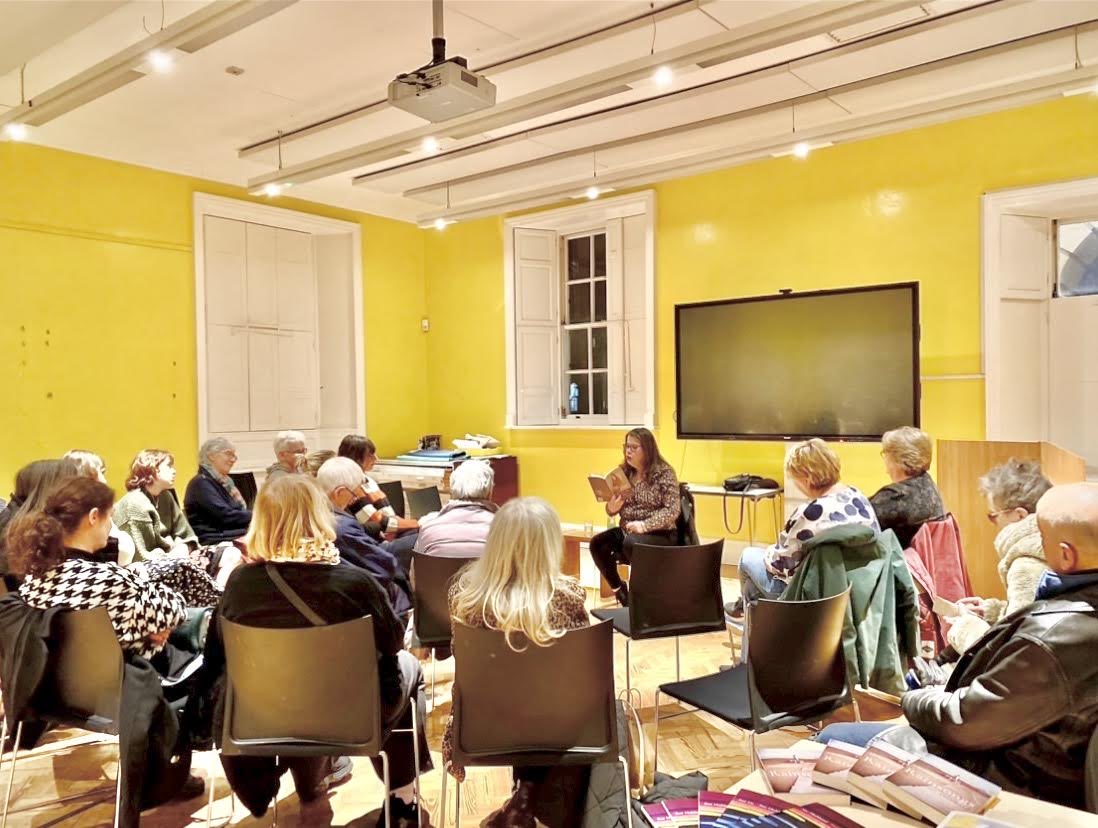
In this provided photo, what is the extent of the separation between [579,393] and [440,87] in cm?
464

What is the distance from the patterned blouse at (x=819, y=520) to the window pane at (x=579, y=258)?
4.90 m

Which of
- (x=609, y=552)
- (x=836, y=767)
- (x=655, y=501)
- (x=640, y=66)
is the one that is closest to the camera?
(x=836, y=767)

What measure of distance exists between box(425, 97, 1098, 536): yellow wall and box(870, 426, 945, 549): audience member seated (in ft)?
6.40

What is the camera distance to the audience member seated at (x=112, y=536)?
9.64 ft

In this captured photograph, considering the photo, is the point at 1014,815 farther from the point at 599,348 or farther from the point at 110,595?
the point at 599,348

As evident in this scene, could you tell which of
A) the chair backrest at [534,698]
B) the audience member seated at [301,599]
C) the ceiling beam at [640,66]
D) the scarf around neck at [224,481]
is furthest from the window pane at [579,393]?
the chair backrest at [534,698]

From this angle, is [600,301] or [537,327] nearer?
[600,301]

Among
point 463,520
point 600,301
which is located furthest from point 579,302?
point 463,520

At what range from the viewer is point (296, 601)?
7.46 ft

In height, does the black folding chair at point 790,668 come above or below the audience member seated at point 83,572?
below

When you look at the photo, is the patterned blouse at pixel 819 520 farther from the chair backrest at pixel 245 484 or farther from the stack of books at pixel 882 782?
the chair backrest at pixel 245 484

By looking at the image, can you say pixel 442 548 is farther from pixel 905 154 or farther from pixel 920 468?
pixel 905 154

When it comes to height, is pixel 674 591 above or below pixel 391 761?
above

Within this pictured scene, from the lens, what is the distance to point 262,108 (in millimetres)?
5438
